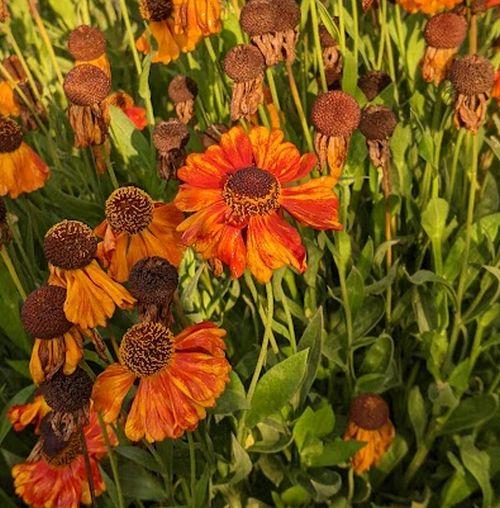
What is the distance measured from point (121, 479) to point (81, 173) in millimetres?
648

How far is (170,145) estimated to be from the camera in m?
1.05

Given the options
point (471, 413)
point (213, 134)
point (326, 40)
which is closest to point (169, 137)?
point (213, 134)

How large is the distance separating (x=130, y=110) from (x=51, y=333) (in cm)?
74

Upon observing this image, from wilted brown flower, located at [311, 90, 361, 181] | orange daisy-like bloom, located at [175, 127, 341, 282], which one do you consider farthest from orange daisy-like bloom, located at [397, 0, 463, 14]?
orange daisy-like bloom, located at [175, 127, 341, 282]

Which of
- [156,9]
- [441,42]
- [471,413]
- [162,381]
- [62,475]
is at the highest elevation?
[156,9]

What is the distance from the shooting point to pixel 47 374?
2.52 feet

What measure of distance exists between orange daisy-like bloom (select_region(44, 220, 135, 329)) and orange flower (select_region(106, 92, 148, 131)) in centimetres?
58

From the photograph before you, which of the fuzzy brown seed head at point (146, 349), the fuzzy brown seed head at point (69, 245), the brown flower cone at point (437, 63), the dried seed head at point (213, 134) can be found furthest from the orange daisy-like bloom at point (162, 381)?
the brown flower cone at point (437, 63)

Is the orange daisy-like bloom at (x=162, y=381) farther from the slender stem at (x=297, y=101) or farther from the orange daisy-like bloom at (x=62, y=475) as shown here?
the slender stem at (x=297, y=101)

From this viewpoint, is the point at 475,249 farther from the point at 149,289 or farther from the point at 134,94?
the point at 134,94

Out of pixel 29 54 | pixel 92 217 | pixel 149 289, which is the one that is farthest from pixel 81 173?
pixel 149 289

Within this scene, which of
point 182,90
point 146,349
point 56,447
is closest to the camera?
point 146,349

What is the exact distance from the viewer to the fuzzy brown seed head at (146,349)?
0.74 metres

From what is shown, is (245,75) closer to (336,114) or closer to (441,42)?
(336,114)
